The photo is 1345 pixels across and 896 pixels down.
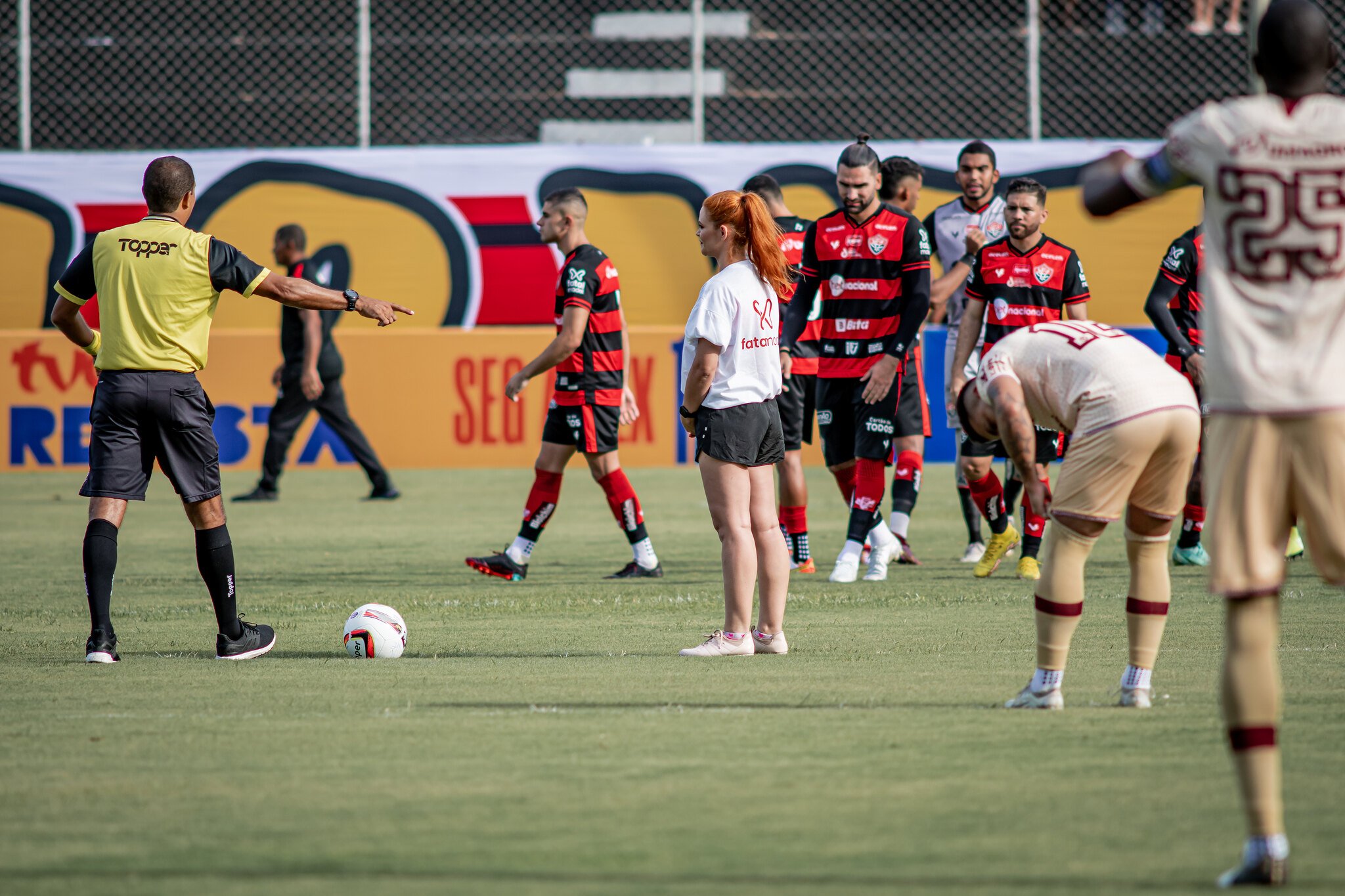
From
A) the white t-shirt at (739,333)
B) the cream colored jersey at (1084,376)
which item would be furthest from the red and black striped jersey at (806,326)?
the cream colored jersey at (1084,376)

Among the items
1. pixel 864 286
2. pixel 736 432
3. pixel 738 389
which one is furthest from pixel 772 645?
pixel 864 286

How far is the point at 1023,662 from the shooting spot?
7.22 m

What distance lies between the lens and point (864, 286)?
1023 centimetres

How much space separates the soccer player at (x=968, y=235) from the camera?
11094 mm

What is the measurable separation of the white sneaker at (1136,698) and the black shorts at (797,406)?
4.74 meters

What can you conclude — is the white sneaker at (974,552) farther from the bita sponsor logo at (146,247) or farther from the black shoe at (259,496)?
the black shoe at (259,496)

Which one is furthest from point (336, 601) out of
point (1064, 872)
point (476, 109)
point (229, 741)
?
point (476, 109)

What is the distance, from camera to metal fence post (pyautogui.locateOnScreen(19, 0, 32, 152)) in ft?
61.2

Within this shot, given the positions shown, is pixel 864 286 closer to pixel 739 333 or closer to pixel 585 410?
pixel 585 410

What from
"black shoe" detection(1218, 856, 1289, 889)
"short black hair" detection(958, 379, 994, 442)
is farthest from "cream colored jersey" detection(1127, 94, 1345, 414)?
"short black hair" detection(958, 379, 994, 442)

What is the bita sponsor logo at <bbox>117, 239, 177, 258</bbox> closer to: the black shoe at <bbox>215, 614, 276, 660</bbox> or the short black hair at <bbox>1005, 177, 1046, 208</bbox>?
the black shoe at <bbox>215, 614, 276, 660</bbox>

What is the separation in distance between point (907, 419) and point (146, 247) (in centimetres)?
496

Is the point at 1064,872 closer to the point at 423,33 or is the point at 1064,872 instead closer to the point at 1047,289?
the point at 1047,289

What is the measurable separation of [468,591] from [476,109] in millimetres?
11199
